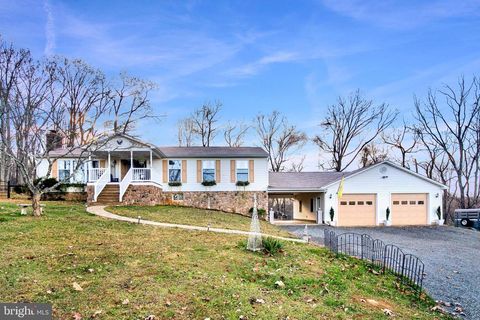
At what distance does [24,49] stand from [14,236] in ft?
73.6

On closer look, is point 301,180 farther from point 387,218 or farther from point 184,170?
point 184,170

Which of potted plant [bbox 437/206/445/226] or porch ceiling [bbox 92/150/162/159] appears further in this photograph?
potted plant [bbox 437/206/445/226]

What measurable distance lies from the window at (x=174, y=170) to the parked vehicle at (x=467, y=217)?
1936 centimetres

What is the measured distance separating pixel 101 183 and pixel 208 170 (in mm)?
6766

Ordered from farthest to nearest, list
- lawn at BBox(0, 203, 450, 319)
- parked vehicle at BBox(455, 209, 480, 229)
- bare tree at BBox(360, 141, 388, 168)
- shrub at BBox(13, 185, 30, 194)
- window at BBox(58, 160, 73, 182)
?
bare tree at BBox(360, 141, 388, 168)
shrub at BBox(13, 185, 30, 194)
window at BBox(58, 160, 73, 182)
parked vehicle at BBox(455, 209, 480, 229)
lawn at BBox(0, 203, 450, 319)

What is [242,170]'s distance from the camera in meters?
23.7

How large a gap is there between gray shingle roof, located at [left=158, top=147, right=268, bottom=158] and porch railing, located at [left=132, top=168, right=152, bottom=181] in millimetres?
1736

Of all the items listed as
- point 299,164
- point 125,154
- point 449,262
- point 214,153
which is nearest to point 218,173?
point 214,153

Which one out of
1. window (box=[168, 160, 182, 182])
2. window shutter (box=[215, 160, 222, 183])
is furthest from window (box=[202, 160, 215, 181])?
window (box=[168, 160, 182, 182])

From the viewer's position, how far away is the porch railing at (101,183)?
1990 cm

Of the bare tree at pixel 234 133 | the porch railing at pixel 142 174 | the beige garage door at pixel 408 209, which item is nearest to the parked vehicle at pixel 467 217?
the beige garage door at pixel 408 209

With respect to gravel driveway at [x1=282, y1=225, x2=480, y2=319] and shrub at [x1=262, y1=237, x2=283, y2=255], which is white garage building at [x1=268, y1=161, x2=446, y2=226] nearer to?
gravel driveway at [x1=282, y1=225, x2=480, y2=319]

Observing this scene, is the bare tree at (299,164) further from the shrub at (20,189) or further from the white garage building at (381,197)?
the shrub at (20,189)

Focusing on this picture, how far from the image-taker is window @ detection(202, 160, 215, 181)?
929 inches
